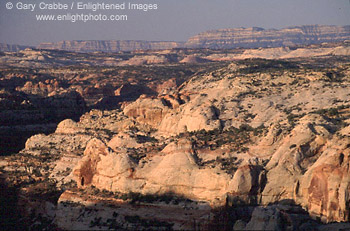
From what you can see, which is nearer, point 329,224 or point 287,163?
point 329,224

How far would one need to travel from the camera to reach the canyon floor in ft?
129

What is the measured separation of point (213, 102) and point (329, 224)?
83.1 feet

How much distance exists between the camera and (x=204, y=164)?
4450cm

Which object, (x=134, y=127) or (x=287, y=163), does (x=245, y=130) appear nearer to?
(x=287, y=163)

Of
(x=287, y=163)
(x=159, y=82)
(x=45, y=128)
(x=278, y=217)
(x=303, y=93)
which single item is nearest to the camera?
(x=278, y=217)

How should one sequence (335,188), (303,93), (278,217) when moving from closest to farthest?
(278,217)
(335,188)
(303,93)

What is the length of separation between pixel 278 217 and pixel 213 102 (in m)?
26.5

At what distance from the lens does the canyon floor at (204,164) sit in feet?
129

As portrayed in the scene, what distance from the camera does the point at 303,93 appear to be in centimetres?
5888

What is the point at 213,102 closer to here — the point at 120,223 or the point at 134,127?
the point at 134,127

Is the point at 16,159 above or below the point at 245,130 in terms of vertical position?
below

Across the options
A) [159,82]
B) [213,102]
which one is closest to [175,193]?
[213,102]

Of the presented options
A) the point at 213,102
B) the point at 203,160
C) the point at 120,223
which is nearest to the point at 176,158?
the point at 203,160

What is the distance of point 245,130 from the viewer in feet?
169
